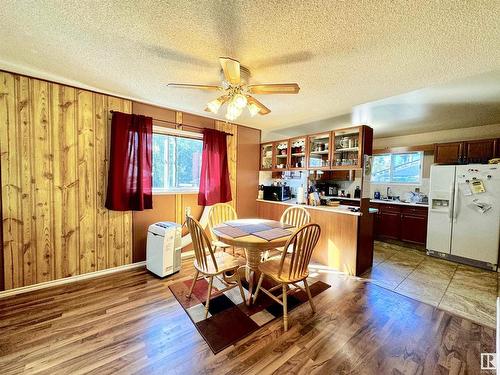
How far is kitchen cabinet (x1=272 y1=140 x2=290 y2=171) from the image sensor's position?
4.03 metres

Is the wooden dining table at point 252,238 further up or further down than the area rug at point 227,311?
further up

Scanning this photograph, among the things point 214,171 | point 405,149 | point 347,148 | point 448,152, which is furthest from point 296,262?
point 405,149

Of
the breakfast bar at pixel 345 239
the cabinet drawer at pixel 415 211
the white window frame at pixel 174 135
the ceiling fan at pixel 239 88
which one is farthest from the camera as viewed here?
the cabinet drawer at pixel 415 211

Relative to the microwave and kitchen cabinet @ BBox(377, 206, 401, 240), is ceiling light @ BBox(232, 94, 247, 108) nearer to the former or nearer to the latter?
the microwave

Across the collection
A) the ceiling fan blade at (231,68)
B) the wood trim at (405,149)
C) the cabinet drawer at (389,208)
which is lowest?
the cabinet drawer at (389,208)

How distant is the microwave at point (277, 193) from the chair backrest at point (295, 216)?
1027mm

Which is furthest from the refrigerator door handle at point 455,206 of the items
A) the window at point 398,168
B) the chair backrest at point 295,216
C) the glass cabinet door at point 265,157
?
the glass cabinet door at point 265,157

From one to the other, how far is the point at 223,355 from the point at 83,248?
2173 millimetres

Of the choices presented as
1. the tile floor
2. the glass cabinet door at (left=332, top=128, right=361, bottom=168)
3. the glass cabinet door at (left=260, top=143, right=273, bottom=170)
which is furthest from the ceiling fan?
the tile floor

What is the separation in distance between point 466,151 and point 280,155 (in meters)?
3.20

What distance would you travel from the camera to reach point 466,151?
3545 mm

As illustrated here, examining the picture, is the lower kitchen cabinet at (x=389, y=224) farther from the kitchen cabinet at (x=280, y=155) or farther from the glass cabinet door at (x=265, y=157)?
the glass cabinet door at (x=265, y=157)

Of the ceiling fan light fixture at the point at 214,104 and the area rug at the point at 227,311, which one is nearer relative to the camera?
the area rug at the point at 227,311

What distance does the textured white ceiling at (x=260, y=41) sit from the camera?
1.25m
